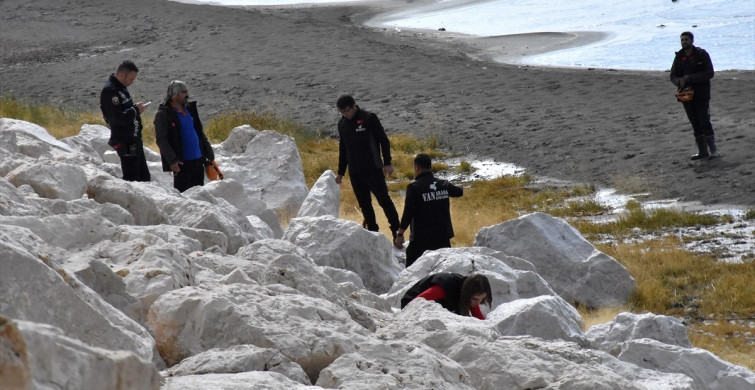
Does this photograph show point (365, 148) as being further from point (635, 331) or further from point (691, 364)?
point (691, 364)

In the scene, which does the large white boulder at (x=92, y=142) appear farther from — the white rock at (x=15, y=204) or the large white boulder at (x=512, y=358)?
the large white boulder at (x=512, y=358)

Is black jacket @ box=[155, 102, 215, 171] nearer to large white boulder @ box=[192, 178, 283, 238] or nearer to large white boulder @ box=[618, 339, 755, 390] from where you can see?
large white boulder @ box=[192, 178, 283, 238]

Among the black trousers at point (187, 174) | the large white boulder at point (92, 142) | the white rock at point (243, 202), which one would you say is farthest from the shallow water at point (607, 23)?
the black trousers at point (187, 174)

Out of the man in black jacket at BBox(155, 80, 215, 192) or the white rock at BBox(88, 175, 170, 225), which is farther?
the man in black jacket at BBox(155, 80, 215, 192)

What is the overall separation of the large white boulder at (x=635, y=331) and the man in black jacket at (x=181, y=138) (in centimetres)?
465

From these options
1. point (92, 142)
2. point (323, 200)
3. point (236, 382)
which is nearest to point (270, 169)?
point (323, 200)

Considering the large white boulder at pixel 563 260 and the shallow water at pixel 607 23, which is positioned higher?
the shallow water at pixel 607 23

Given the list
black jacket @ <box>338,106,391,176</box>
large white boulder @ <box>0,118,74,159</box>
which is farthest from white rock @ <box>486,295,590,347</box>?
large white boulder @ <box>0,118,74,159</box>

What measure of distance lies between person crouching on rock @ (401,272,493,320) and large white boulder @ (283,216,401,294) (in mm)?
2099

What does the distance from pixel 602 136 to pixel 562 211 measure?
16.9 feet

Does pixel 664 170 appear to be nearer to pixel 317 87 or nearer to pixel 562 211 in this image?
pixel 562 211

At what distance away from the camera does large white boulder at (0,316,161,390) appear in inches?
111

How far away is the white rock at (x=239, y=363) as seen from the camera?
14.5 feet

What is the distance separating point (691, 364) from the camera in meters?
6.55
